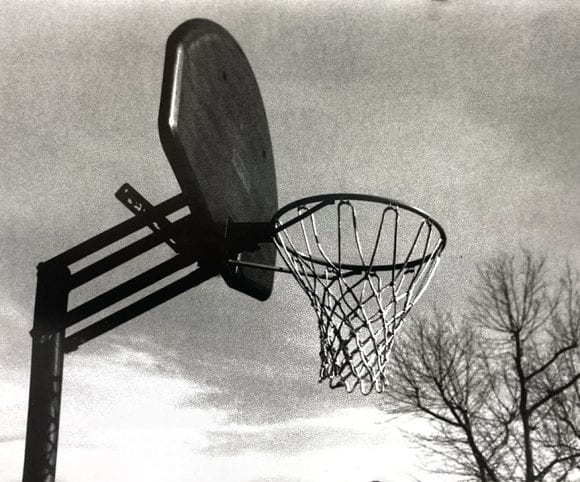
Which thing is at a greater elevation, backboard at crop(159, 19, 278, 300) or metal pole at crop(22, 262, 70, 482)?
backboard at crop(159, 19, 278, 300)

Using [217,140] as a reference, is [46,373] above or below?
A: below

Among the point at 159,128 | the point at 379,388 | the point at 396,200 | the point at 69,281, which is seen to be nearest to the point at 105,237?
the point at 69,281

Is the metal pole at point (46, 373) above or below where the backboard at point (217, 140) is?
below

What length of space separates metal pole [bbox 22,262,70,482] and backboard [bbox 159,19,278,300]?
91 cm

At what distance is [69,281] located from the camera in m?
3.65

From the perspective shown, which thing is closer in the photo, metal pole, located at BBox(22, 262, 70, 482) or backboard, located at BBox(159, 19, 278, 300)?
backboard, located at BBox(159, 19, 278, 300)

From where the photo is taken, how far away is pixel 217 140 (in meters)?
3.55

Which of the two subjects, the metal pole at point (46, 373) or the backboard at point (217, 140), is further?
the metal pole at point (46, 373)

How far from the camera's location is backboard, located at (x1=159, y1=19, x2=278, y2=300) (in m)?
2.92

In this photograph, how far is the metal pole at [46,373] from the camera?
3.37 meters

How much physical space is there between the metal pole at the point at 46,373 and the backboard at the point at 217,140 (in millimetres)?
914

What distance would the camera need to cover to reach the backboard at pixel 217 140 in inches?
115

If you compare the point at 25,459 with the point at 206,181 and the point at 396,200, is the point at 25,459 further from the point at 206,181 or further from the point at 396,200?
the point at 396,200

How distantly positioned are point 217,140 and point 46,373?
5.47 feet
